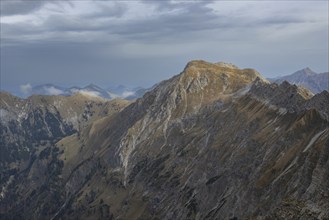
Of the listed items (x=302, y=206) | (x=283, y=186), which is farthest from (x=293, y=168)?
(x=302, y=206)

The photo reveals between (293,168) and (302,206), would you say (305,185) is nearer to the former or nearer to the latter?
(293,168)

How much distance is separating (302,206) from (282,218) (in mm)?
8081

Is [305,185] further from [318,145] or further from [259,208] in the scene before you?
[259,208]

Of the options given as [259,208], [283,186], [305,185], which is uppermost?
[305,185]

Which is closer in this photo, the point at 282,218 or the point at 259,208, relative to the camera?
the point at 282,218

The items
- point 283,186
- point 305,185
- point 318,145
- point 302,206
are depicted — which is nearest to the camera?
point 302,206

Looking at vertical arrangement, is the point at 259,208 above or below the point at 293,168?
below

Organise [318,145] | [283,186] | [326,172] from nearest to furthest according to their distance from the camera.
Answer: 1. [326,172]
2. [318,145]
3. [283,186]

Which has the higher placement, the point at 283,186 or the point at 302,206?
the point at 302,206

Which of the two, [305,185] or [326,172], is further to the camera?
[305,185]

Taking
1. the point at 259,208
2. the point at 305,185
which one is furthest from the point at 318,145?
the point at 259,208

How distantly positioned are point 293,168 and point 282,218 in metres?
104

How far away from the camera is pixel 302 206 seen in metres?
95.8

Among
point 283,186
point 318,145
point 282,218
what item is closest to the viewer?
point 282,218
